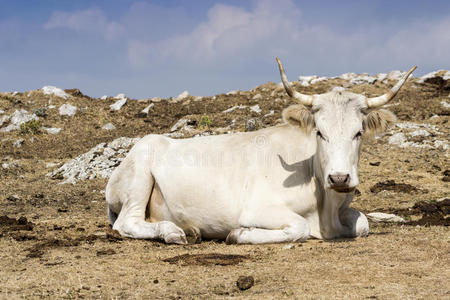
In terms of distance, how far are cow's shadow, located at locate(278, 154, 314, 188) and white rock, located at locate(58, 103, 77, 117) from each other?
21.6 metres

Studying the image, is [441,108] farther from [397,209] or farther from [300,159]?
[300,159]

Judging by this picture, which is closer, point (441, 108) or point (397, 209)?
point (397, 209)

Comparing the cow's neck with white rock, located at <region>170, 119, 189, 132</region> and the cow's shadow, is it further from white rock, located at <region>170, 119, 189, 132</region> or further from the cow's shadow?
white rock, located at <region>170, 119, 189, 132</region>

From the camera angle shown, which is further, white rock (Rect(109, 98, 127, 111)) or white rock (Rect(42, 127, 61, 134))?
white rock (Rect(109, 98, 127, 111))

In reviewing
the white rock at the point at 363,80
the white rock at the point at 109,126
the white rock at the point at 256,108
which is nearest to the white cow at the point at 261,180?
the white rock at the point at 256,108

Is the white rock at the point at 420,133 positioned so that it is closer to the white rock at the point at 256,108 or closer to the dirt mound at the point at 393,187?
the dirt mound at the point at 393,187

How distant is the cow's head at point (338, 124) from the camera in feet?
19.9

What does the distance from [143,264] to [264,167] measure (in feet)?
8.32

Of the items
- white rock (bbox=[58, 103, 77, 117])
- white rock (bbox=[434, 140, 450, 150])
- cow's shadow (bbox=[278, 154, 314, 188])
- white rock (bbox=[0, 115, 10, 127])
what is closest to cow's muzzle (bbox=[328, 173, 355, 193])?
cow's shadow (bbox=[278, 154, 314, 188])

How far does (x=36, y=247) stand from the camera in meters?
6.68

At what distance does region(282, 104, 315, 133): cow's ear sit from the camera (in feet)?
23.2

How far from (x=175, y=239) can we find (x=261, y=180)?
147 cm

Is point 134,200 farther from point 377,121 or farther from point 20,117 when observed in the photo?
point 20,117

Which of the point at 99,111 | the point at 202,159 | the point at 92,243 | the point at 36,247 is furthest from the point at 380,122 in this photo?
the point at 99,111
